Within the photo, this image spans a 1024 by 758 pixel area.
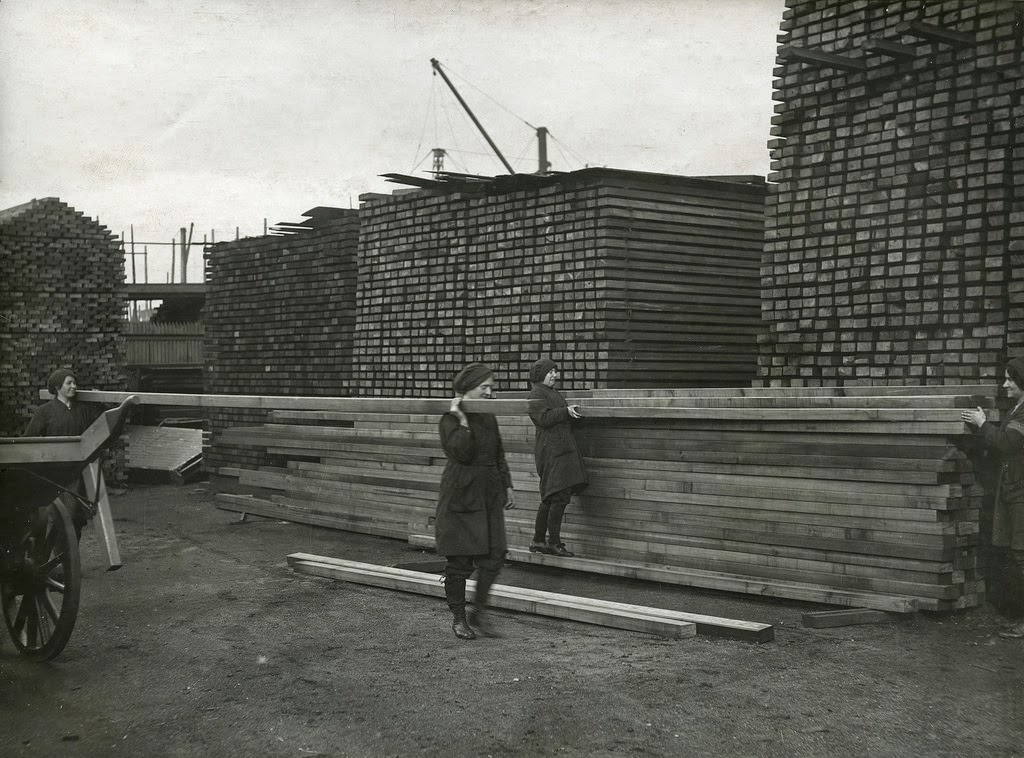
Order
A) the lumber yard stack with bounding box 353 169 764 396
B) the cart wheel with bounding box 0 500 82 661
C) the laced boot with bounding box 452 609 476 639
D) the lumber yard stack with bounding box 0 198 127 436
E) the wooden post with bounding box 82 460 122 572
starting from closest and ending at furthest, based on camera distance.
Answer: the cart wheel with bounding box 0 500 82 661
the wooden post with bounding box 82 460 122 572
the laced boot with bounding box 452 609 476 639
the lumber yard stack with bounding box 353 169 764 396
the lumber yard stack with bounding box 0 198 127 436

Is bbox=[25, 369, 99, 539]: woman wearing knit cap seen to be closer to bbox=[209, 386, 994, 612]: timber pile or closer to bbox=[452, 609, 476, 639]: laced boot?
bbox=[209, 386, 994, 612]: timber pile

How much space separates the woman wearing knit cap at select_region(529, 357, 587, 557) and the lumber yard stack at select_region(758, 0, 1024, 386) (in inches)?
79.3

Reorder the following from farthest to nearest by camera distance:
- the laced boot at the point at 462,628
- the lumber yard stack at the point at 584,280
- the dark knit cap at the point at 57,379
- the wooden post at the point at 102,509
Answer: the lumber yard stack at the point at 584,280 → the dark knit cap at the point at 57,379 → the laced boot at the point at 462,628 → the wooden post at the point at 102,509

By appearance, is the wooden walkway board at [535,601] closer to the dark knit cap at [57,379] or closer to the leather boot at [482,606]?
the leather boot at [482,606]

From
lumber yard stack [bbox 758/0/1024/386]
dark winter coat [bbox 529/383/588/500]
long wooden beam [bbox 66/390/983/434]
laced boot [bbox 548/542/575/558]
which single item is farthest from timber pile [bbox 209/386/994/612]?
lumber yard stack [bbox 758/0/1024/386]

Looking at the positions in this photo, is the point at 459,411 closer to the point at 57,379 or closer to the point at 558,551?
the point at 558,551

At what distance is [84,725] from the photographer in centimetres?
487

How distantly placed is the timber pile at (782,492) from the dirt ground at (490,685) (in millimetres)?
276

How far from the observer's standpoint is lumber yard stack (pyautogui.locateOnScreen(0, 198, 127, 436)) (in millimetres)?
16234

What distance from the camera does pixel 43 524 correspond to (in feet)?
19.5

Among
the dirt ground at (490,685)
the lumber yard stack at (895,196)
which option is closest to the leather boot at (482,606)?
the dirt ground at (490,685)

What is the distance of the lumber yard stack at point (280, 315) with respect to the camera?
15086 mm

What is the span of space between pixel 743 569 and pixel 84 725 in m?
4.71

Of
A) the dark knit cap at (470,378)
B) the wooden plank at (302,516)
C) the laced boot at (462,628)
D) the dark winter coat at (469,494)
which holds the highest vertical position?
the dark knit cap at (470,378)
